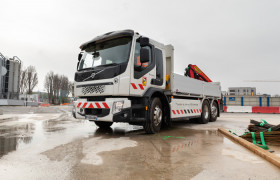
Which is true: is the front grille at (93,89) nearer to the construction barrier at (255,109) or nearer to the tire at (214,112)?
the tire at (214,112)

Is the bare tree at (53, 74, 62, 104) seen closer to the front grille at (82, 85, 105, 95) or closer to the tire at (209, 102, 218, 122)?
the tire at (209, 102, 218, 122)

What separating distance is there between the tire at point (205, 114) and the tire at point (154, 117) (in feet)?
11.8

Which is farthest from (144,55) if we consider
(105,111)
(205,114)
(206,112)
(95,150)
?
(206,112)

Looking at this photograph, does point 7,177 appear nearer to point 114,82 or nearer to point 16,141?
point 16,141

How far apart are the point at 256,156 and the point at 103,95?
3.64 meters

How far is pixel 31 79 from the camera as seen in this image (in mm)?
42688

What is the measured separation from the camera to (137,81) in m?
5.14

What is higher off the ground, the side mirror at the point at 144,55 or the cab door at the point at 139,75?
the side mirror at the point at 144,55

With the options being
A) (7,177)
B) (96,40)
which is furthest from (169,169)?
(96,40)

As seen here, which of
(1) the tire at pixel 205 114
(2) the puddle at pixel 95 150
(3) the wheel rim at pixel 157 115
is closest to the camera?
(2) the puddle at pixel 95 150

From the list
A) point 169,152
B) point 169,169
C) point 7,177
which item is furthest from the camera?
point 169,152

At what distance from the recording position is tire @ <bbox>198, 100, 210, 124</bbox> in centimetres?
873

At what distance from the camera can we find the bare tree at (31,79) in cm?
4222

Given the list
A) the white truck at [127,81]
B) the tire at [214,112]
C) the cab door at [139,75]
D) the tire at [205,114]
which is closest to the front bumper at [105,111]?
the white truck at [127,81]
